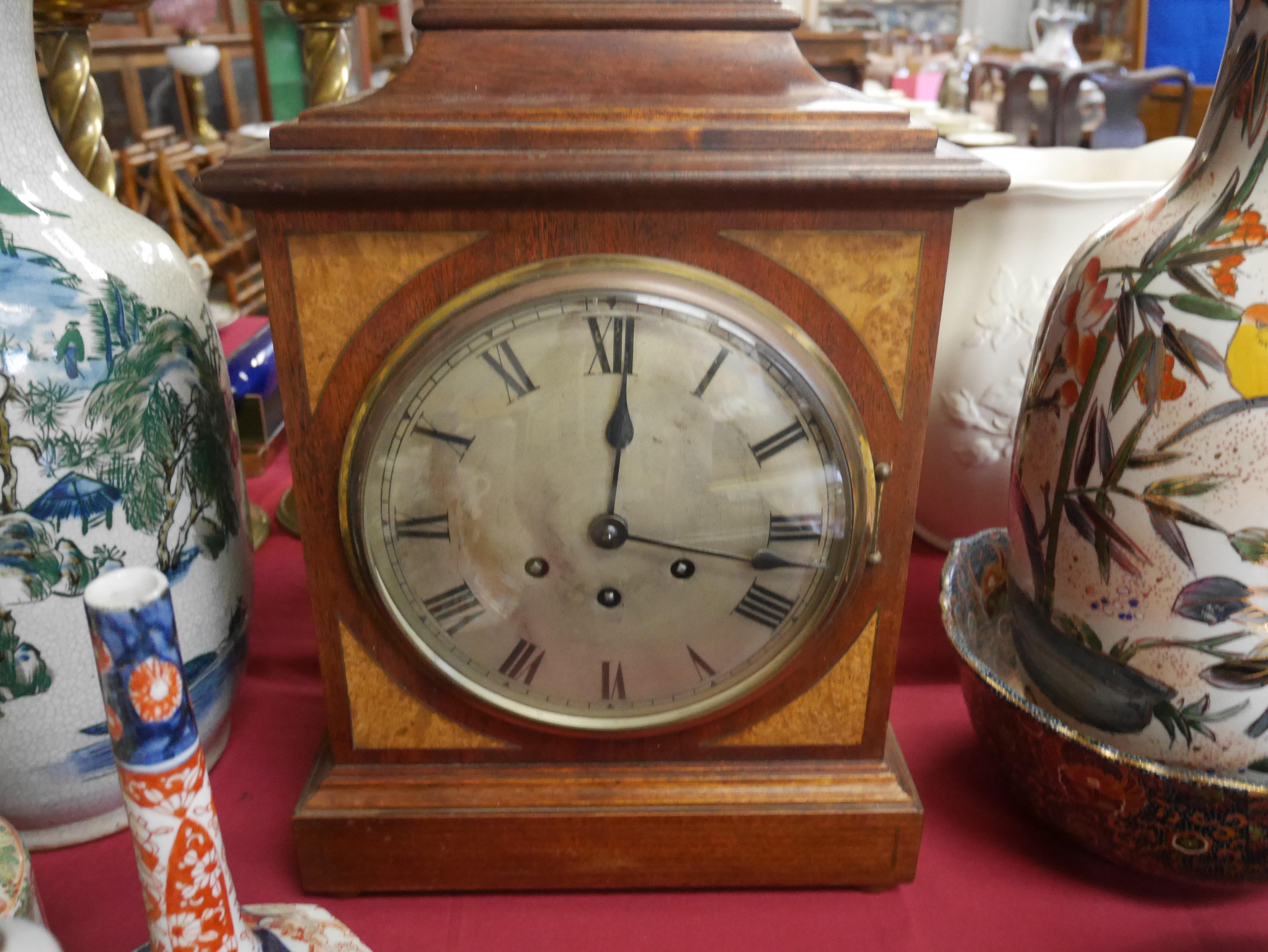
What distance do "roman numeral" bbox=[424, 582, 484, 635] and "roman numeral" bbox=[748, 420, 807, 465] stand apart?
0.61 feet

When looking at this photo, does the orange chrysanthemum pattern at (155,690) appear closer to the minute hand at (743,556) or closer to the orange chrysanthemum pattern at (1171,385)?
the minute hand at (743,556)

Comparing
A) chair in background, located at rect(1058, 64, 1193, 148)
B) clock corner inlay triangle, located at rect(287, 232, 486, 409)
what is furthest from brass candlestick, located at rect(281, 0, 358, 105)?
chair in background, located at rect(1058, 64, 1193, 148)

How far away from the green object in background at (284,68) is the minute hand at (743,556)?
2962mm

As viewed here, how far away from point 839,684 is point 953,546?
0.18 meters

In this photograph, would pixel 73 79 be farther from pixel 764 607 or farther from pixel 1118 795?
pixel 1118 795

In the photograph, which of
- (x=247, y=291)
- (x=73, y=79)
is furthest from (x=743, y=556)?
(x=247, y=291)

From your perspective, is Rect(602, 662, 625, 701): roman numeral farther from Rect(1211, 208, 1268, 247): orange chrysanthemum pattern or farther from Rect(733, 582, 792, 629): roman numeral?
Rect(1211, 208, 1268, 247): orange chrysanthemum pattern

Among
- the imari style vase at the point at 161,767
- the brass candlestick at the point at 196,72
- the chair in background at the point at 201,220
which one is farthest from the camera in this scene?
the brass candlestick at the point at 196,72

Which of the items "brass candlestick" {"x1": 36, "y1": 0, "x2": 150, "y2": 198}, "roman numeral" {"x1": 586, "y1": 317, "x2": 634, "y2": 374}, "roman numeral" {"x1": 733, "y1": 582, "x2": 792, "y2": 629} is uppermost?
"brass candlestick" {"x1": 36, "y1": 0, "x2": 150, "y2": 198}

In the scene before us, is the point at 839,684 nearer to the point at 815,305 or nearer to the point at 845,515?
the point at 845,515

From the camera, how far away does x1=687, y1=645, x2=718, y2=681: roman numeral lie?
60 cm

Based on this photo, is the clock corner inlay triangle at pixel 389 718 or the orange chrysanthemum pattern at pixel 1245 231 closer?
the orange chrysanthemum pattern at pixel 1245 231

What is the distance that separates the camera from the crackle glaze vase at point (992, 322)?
81 centimetres

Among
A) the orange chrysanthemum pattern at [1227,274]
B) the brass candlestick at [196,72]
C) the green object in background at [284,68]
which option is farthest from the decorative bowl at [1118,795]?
the green object in background at [284,68]
